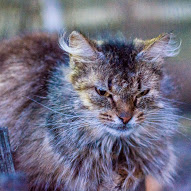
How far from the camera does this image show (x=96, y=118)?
86cm

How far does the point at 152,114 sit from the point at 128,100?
116 millimetres

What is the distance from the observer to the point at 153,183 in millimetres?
930

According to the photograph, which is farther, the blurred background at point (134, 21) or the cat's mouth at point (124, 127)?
the blurred background at point (134, 21)

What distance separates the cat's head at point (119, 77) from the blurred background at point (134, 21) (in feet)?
0.20

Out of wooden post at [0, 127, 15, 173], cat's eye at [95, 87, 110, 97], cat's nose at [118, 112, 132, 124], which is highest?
cat's eye at [95, 87, 110, 97]

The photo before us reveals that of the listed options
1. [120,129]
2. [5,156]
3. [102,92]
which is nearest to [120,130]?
[120,129]

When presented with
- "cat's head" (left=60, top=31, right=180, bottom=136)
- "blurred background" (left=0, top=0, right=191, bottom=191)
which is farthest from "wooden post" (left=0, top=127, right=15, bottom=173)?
"blurred background" (left=0, top=0, right=191, bottom=191)

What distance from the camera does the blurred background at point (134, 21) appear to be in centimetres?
96

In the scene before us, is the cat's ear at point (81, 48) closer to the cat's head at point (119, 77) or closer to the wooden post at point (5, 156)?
the cat's head at point (119, 77)

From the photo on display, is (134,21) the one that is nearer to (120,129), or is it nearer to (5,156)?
(120,129)

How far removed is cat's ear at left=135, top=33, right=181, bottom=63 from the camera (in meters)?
0.88

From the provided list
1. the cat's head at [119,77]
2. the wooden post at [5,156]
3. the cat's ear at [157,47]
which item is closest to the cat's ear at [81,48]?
the cat's head at [119,77]

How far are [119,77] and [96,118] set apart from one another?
0.12 meters

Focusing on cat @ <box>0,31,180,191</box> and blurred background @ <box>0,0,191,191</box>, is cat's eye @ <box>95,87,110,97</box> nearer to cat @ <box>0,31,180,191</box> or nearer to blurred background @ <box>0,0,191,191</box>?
cat @ <box>0,31,180,191</box>
